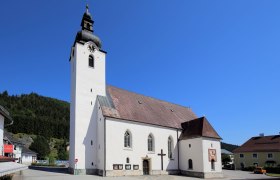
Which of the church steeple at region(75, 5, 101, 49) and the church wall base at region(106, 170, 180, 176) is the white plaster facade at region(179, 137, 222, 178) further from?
the church steeple at region(75, 5, 101, 49)

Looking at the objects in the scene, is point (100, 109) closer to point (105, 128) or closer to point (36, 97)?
point (105, 128)

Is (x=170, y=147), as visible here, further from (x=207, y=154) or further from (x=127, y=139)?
(x=127, y=139)

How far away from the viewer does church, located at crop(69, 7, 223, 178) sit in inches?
1130

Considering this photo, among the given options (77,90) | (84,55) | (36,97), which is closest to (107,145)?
(77,90)

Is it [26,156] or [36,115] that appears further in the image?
[36,115]

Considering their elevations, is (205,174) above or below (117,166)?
below

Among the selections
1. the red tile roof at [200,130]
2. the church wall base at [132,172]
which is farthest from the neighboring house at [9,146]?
the red tile roof at [200,130]

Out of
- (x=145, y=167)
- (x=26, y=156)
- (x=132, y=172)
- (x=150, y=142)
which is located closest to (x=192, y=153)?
(x=150, y=142)

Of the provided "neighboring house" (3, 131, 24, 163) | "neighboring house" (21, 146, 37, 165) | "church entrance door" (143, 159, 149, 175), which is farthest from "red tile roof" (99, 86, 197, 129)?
"neighboring house" (21, 146, 37, 165)

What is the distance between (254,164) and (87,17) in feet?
137

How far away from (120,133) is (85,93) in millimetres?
6317

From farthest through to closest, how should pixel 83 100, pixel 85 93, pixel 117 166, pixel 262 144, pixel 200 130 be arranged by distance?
pixel 262 144
pixel 200 130
pixel 85 93
pixel 83 100
pixel 117 166

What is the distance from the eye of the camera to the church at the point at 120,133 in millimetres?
28703

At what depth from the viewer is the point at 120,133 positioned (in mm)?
29672
